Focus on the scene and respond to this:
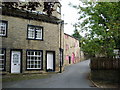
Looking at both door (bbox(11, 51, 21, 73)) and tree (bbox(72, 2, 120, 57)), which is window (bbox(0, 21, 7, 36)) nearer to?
door (bbox(11, 51, 21, 73))

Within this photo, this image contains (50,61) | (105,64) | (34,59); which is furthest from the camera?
(50,61)

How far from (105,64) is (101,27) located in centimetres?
373

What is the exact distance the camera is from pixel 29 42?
2016 cm

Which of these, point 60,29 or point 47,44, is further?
point 60,29

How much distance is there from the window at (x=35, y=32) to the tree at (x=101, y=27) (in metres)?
5.91

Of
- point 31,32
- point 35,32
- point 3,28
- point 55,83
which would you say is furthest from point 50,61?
point 55,83

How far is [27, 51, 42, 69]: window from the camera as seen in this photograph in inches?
795

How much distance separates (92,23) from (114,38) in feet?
9.09

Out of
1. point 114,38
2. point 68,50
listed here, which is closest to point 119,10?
point 114,38

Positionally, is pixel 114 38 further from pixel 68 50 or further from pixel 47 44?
pixel 68 50

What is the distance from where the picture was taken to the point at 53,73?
71.6 feet

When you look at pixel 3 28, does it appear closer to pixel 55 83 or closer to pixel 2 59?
pixel 2 59

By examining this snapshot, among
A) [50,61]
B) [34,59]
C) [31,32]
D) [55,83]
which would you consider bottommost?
[55,83]

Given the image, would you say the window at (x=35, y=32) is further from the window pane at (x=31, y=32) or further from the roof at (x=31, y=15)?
the roof at (x=31, y=15)
